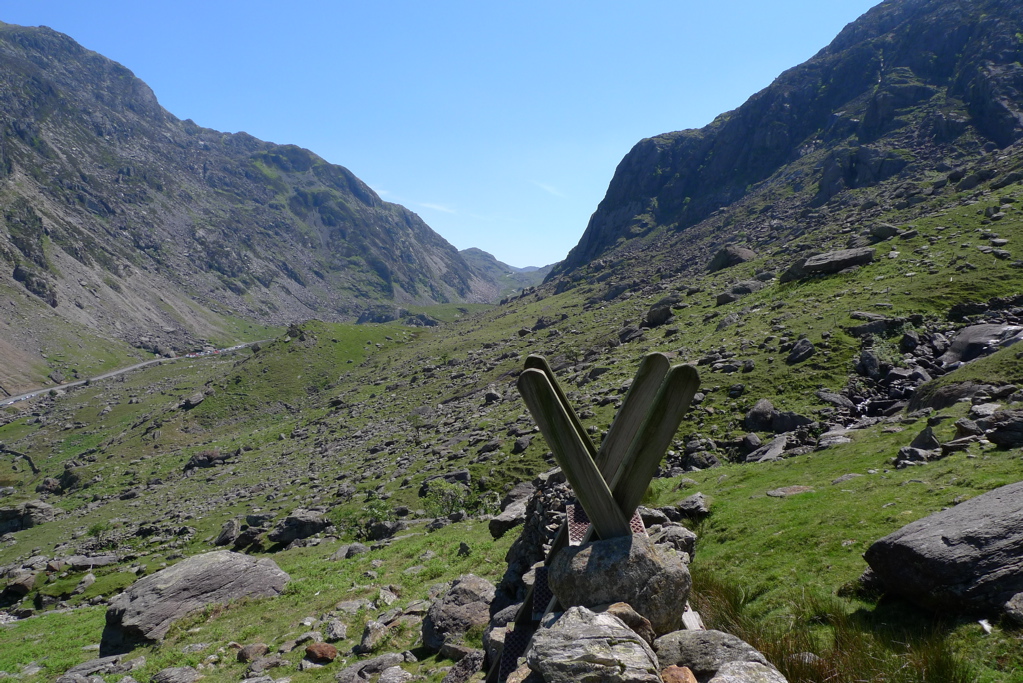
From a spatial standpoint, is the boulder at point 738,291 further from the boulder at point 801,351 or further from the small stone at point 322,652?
the small stone at point 322,652

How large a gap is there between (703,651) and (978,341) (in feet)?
87.6

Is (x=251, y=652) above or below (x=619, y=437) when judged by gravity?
below

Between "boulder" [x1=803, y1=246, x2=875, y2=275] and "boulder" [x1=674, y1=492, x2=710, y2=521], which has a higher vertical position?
"boulder" [x1=803, y1=246, x2=875, y2=275]

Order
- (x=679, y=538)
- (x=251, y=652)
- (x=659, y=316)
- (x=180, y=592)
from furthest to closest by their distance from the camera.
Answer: (x=659, y=316), (x=180, y=592), (x=251, y=652), (x=679, y=538)

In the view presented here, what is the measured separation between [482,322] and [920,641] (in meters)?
114

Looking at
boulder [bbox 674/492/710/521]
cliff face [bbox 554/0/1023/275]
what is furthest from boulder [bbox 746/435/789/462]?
cliff face [bbox 554/0/1023/275]

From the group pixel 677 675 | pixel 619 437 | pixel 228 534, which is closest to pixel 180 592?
pixel 228 534

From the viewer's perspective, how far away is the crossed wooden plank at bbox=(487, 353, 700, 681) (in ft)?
26.4

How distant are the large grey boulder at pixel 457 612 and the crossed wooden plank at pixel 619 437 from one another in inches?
145

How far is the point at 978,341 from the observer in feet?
82.8

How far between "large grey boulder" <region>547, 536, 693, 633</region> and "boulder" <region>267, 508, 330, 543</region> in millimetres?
26495

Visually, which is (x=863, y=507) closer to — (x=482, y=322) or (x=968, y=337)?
(x=968, y=337)

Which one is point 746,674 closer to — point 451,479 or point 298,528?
point 451,479

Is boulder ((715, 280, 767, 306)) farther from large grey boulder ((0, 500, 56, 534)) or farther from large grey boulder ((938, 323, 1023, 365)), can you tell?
large grey boulder ((0, 500, 56, 534))
